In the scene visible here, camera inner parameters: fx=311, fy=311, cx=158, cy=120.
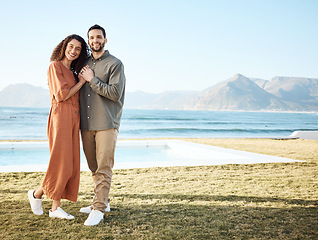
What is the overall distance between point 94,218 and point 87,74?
1080 millimetres

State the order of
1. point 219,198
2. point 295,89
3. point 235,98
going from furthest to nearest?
point 295,89, point 235,98, point 219,198

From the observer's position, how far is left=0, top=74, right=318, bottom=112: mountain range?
321ft

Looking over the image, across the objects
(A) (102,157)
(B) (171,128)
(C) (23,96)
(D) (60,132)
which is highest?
(D) (60,132)

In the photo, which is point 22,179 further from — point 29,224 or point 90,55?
point 90,55

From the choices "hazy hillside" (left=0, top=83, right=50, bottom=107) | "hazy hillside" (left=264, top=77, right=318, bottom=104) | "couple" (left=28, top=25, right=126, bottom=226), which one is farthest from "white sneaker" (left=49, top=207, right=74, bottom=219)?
"hazy hillside" (left=264, top=77, right=318, bottom=104)

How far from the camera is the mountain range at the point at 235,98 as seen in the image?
Result: 9775 cm

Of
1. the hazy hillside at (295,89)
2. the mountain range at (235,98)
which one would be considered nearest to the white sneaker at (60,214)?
the mountain range at (235,98)

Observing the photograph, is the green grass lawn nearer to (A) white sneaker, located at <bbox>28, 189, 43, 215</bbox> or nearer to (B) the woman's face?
(A) white sneaker, located at <bbox>28, 189, 43, 215</bbox>

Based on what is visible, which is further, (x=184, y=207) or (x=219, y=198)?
(x=219, y=198)

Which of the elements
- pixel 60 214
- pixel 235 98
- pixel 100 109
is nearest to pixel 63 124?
pixel 100 109

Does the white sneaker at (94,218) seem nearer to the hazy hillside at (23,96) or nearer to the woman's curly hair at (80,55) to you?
the woman's curly hair at (80,55)

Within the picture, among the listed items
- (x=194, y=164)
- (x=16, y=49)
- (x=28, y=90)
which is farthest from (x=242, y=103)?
(x=194, y=164)

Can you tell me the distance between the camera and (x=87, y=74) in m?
2.32

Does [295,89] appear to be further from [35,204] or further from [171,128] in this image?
[35,204]
